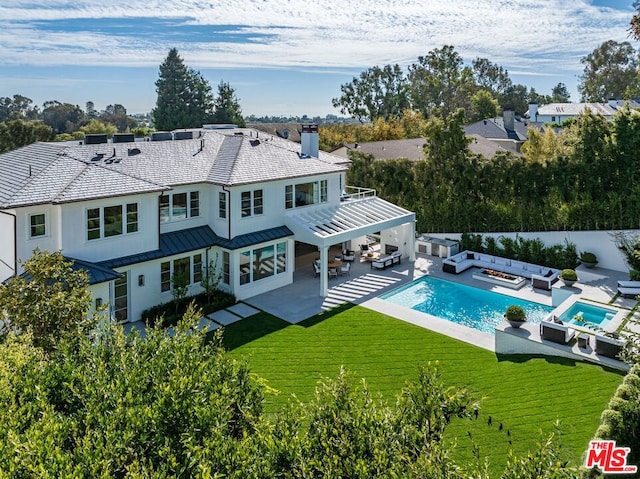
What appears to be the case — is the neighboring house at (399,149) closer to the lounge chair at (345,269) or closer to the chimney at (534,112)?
the lounge chair at (345,269)

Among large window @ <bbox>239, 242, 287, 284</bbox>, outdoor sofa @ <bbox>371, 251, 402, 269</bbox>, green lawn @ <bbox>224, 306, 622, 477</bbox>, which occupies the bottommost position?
green lawn @ <bbox>224, 306, 622, 477</bbox>

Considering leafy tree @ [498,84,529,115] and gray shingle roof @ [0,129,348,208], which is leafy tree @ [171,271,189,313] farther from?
leafy tree @ [498,84,529,115]

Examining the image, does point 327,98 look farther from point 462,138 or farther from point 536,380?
point 536,380

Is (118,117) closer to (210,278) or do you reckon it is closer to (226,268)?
(226,268)

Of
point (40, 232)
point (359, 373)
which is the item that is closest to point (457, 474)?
point (359, 373)

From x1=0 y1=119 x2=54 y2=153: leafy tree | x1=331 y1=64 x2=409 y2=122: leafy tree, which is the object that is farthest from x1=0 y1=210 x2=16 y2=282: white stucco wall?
x1=331 y1=64 x2=409 y2=122: leafy tree

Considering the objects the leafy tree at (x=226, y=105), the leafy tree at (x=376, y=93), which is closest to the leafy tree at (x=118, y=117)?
the leafy tree at (x=226, y=105)
